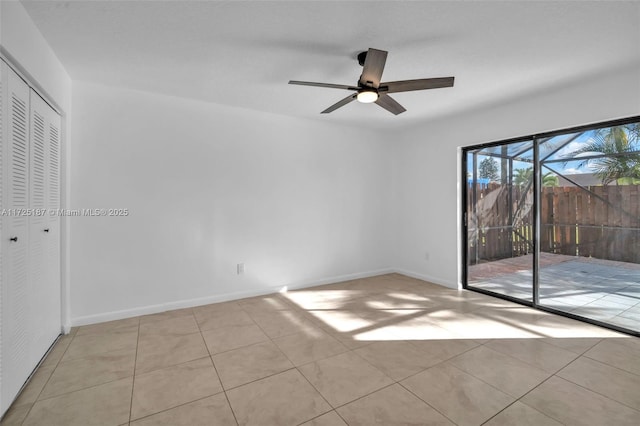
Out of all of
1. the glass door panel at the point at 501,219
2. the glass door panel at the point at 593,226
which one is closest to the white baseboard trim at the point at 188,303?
the glass door panel at the point at 501,219

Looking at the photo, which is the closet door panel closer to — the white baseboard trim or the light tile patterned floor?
the white baseboard trim

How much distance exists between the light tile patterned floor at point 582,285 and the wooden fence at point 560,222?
0.11 metres

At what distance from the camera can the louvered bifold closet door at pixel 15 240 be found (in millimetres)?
1777

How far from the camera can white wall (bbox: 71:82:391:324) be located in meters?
3.06

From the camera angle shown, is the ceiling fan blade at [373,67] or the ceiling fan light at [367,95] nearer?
the ceiling fan blade at [373,67]

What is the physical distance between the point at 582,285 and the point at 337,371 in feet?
10.3

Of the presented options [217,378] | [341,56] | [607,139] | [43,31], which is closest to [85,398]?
[217,378]

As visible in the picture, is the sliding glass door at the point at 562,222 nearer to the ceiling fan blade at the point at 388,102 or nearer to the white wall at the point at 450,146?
the white wall at the point at 450,146

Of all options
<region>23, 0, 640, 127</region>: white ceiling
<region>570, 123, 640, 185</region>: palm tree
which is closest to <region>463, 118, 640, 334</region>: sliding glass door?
<region>570, 123, 640, 185</region>: palm tree

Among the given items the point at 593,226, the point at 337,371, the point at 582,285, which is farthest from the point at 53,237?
the point at 582,285

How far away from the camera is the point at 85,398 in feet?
6.27

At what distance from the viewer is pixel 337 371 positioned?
220 cm

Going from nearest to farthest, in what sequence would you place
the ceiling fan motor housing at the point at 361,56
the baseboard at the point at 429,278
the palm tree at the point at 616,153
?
the ceiling fan motor housing at the point at 361,56, the palm tree at the point at 616,153, the baseboard at the point at 429,278

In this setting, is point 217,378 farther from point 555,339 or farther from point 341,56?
point 555,339
